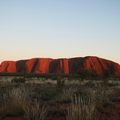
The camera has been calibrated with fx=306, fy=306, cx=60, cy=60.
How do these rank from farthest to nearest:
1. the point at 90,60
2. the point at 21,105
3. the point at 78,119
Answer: the point at 90,60 → the point at 21,105 → the point at 78,119

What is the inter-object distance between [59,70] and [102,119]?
12272cm

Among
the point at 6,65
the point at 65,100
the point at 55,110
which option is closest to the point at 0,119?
the point at 55,110

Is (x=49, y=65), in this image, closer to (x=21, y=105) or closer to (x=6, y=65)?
(x=6, y=65)

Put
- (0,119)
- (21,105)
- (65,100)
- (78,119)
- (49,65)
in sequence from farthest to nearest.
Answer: (49,65) → (65,100) → (21,105) → (0,119) → (78,119)

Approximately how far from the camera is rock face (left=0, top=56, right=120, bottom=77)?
403 feet

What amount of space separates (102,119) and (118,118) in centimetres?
57

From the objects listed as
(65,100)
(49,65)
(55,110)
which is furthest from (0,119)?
(49,65)

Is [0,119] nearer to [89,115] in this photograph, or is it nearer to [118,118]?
[89,115]

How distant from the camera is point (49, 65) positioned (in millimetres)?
141125

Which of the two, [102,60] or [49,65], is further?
[49,65]

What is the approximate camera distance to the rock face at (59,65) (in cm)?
12288

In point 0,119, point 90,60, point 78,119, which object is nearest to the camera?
point 78,119

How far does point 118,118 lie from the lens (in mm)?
9070

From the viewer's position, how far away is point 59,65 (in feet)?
438
